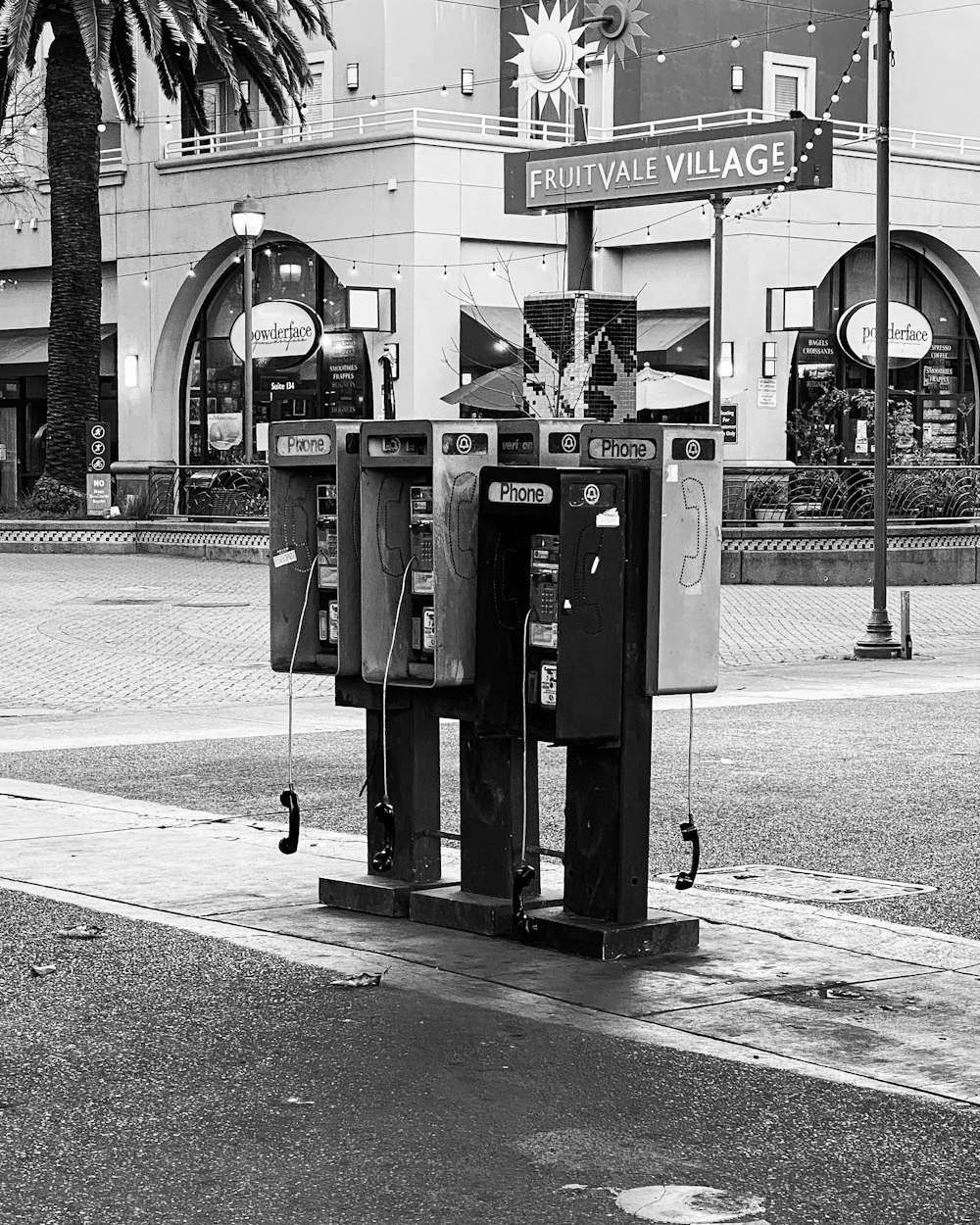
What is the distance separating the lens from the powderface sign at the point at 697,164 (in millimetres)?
22750

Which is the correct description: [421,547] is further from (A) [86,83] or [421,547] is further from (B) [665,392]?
(B) [665,392]

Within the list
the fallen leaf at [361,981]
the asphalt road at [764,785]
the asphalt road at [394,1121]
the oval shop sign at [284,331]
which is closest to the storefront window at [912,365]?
the oval shop sign at [284,331]

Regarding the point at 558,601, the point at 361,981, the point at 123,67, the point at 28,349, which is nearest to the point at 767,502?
the point at 123,67

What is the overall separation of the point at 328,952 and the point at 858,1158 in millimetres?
2648

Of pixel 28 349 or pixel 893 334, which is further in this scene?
pixel 28 349

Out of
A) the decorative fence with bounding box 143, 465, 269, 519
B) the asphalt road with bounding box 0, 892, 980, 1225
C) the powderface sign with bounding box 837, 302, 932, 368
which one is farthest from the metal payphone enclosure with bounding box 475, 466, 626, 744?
the powderface sign with bounding box 837, 302, 932, 368

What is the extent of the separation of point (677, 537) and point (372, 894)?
6.25 ft

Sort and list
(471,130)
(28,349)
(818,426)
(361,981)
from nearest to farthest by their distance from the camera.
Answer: (361,981)
(818,426)
(471,130)
(28,349)

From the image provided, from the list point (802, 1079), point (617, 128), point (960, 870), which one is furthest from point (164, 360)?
point (802, 1079)

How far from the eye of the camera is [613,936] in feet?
23.4

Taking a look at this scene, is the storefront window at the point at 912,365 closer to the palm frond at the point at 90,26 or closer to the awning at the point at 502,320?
the awning at the point at 502,320

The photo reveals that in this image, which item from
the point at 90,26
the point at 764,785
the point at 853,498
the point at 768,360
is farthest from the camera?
the point at 768,360

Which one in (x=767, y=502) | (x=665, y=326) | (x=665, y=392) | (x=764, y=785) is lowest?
(x=764, y=785)

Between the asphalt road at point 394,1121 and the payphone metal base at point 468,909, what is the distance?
0.83 metres
